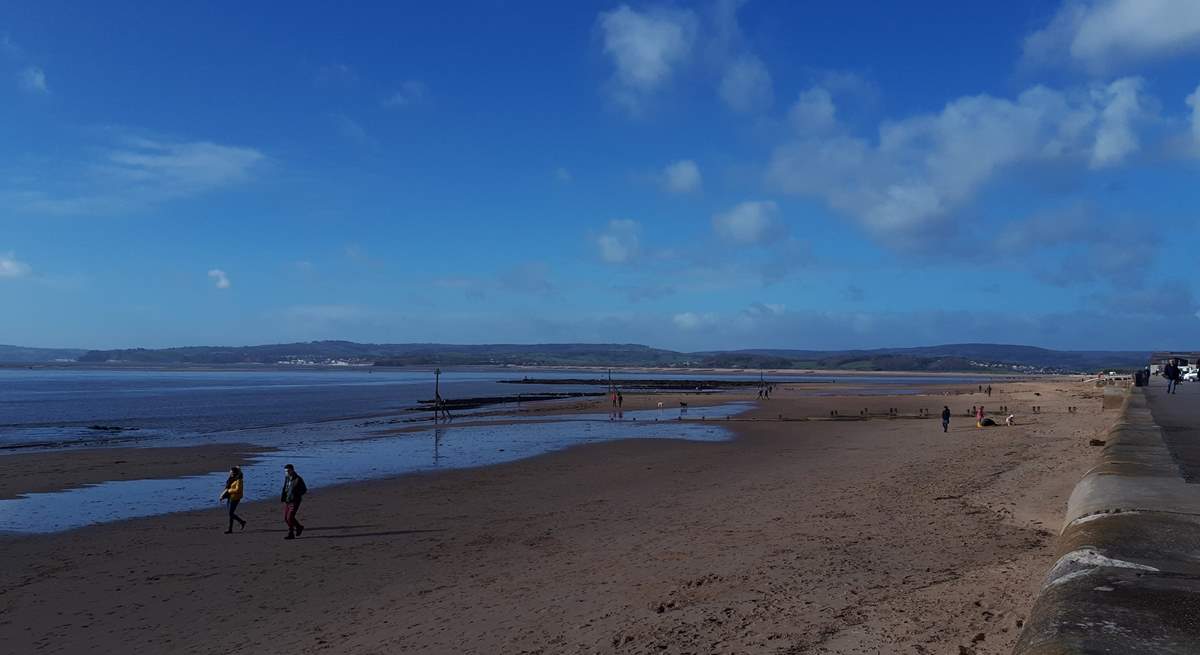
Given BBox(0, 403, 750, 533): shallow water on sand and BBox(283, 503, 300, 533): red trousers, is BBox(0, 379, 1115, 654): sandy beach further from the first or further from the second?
BBox(0, 403, 750, 533): shallow water on sand

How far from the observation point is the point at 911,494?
1786 cm

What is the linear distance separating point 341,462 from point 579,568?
18400 mm

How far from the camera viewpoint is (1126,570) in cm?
Result: 646

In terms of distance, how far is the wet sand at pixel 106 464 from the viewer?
24.0 metres

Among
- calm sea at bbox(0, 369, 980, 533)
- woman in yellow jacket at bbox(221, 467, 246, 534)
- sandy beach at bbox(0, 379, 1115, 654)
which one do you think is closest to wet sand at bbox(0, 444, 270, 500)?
calm sea at bbox(0, 369, 980, 533)

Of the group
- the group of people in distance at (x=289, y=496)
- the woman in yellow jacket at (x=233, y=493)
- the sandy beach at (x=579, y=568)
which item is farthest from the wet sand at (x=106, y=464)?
the group of people in distance at (x=289, y=496)

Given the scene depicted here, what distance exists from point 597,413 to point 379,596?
148ft

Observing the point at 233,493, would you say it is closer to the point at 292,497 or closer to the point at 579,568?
the point at 292,497

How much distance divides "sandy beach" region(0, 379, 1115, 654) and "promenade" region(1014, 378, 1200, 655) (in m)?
1.06

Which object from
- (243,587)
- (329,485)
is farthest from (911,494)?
(329,485)

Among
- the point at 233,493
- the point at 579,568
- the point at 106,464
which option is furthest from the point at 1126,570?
the point at 106,464

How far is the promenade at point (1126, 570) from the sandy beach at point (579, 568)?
106 cm

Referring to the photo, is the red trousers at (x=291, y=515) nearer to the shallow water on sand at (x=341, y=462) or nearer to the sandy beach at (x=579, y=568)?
the sandy beach at (x=579, y=568)

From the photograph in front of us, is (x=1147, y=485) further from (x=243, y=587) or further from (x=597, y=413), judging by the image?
(x=597, y=413)
